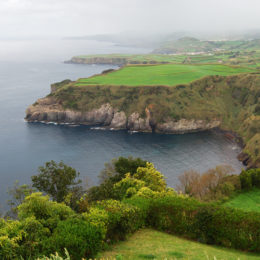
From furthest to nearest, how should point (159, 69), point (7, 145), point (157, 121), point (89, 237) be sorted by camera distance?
point (159, 69) → point (157, 121) → point (7, 145) → point (89, 237)

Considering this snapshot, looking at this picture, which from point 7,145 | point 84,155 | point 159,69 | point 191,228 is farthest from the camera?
point 159,69

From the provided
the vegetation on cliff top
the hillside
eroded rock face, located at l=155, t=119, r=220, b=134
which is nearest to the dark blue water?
eroded rock face, located at l=155, t=119, r=220, b=134

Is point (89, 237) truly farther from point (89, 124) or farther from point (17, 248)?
point (89, 124)

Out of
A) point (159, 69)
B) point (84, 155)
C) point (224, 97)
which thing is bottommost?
point (84, 155)

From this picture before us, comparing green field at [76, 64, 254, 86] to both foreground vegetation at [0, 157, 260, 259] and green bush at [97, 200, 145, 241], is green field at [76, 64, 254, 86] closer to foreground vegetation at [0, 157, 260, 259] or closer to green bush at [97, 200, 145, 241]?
foreground vegetation at [0, 157, 260, 259]

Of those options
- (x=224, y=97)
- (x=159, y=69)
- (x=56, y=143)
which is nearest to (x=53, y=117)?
(x=56, y=143)

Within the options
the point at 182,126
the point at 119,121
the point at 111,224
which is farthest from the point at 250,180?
the point at 119,121

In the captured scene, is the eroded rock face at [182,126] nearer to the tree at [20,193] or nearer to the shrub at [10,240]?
the tree at [20,193]

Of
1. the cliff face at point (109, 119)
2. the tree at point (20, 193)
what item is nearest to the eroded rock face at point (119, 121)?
the cliff face at point (109, 119)
